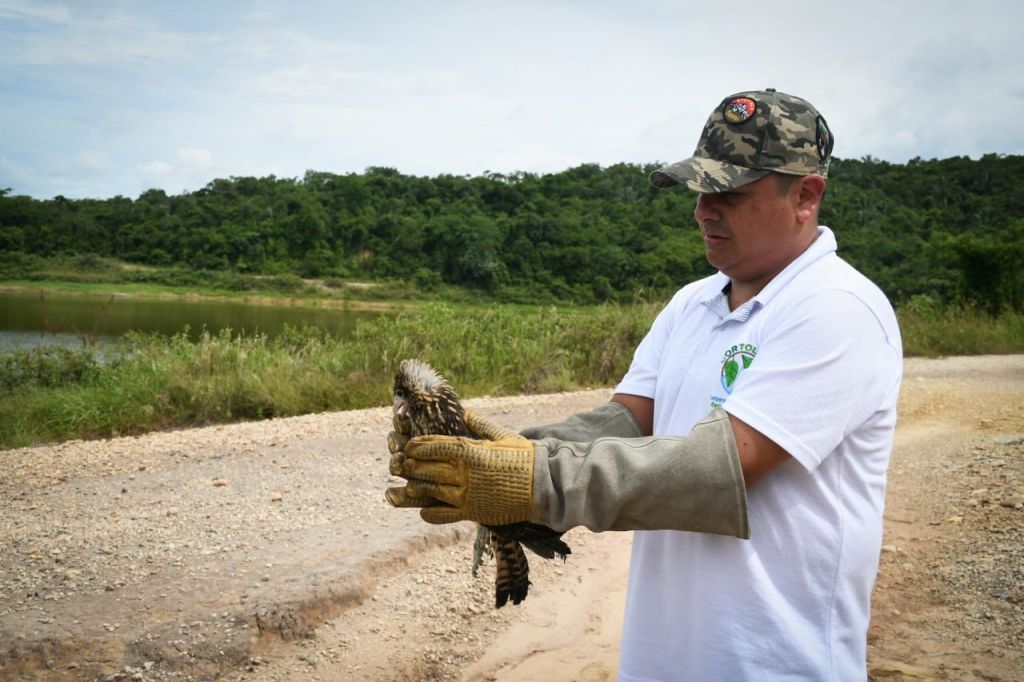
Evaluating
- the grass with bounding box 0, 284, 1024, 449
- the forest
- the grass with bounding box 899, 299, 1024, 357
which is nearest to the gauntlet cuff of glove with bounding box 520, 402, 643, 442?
the grass with bounding box 0, 284, 1024, 449

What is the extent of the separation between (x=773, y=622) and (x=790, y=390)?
0.51m

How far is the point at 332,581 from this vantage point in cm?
454

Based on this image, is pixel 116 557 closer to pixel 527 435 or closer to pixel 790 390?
pixel 527 435

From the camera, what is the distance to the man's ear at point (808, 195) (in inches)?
78.2

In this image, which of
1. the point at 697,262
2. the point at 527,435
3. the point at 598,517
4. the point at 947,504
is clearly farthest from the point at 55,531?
the point at 697,262

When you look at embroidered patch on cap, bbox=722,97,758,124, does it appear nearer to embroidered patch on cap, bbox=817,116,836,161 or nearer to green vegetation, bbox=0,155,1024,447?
embroidered patch on cap, bbox=817,116,836,161

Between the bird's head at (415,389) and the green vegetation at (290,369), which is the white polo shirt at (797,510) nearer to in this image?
the bird's head at (415,389)

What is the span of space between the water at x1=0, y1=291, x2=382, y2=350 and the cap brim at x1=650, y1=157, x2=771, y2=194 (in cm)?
2189

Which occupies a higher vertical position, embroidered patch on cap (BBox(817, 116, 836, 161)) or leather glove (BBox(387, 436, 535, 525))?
embroidered patch on cap (BBox(817, 116, 836, 161))

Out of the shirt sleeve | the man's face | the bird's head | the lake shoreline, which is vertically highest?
the man's face

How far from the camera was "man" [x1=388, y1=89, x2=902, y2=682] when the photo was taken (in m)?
1.71

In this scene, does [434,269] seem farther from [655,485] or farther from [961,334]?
[655,485]

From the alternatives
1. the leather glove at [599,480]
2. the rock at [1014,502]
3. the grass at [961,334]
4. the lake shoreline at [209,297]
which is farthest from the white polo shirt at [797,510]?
the lake shoreline at [209,297]

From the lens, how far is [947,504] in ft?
20.9
